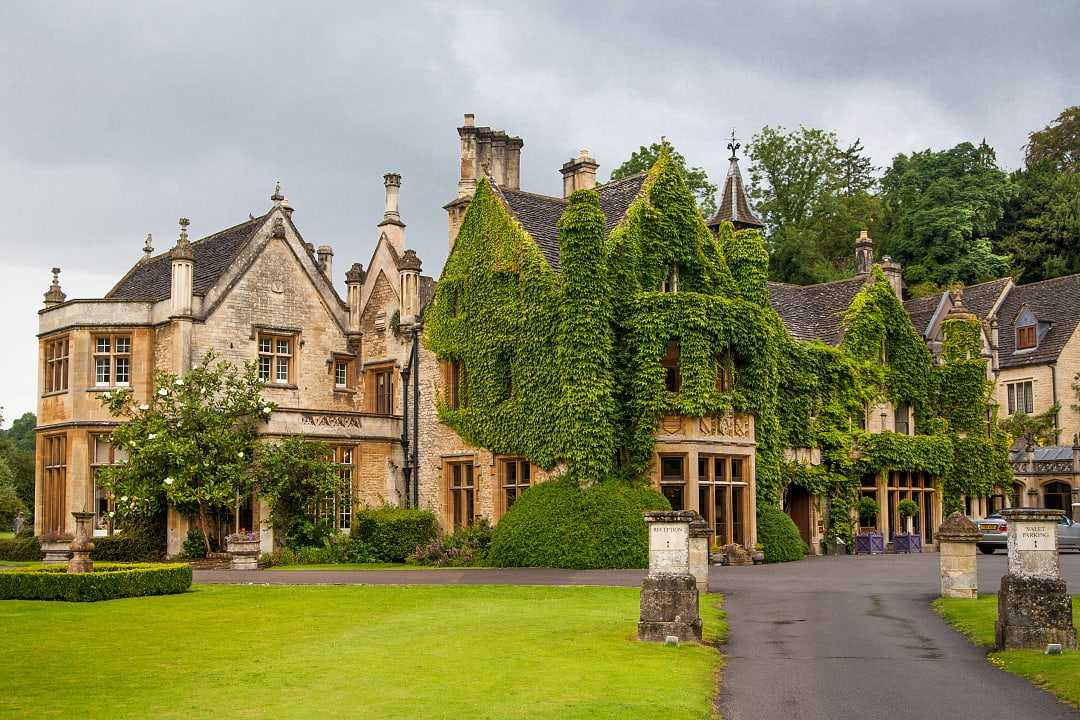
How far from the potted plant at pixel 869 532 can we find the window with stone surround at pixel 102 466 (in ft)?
78.4

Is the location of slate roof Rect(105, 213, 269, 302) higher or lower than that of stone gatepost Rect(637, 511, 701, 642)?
higher

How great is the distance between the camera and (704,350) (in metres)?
33.8

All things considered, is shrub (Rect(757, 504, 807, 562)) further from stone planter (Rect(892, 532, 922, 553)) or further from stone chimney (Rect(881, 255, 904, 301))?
stone chimney (Rect(881, 255, 904, 301))

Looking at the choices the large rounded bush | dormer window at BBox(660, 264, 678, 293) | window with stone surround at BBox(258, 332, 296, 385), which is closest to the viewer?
the large rounded bush

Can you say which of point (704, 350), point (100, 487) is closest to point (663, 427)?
point (704, 350)

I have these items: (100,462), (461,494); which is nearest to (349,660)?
→ (461,494)

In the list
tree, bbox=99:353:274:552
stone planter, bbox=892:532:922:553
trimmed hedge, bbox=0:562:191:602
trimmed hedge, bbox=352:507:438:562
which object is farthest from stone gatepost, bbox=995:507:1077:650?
stone planter, bbox=892:532:922:553

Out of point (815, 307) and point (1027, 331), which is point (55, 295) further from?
point (1027, 331)

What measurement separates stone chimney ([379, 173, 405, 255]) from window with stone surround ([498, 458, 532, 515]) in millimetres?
11471

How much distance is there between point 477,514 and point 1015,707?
25689 millimetres

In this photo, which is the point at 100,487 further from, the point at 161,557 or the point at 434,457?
the point at 434,457

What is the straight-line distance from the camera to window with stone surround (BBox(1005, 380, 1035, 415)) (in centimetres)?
6053

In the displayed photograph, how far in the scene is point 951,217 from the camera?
69250 millimetres

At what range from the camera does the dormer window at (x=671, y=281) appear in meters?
35.5
